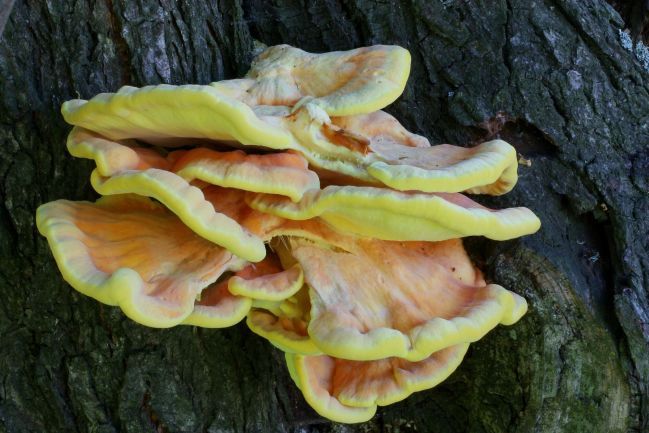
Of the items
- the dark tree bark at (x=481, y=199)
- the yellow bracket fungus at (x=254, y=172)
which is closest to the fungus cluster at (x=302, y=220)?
the yellow bracket fungus at (x=254, y=172)

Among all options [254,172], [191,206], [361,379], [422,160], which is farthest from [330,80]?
[361,379]

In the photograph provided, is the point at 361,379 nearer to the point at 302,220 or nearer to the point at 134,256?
the point at 302,220

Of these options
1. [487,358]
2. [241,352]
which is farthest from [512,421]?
[241,352]

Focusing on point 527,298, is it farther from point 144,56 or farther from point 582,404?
point 144,56

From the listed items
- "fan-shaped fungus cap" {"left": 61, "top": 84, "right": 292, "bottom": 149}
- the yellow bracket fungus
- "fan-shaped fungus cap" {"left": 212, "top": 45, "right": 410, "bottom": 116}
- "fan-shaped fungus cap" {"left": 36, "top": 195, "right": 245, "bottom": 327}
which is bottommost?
"fan-shaped fungus cap" {"left": 36, "top": 195, "right": 245, "bottom": 327}

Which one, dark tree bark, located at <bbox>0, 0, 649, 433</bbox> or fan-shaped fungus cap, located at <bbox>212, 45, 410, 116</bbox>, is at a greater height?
fan-shaped fungus cap, located at <bbox>212, 45, 410, 116</bbox>

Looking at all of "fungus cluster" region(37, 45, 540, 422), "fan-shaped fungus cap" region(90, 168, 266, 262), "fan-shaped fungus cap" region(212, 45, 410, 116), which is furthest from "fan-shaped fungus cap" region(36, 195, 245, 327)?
"fan-shaped fungus cap" region(212, 45, 410, 116)

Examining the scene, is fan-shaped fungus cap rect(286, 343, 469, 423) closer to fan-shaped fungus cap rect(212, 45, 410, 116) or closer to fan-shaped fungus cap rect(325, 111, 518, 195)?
fan-shaped fungus cap rect(325, 111, 518, 195)
